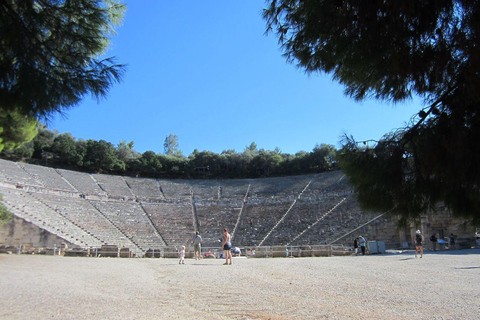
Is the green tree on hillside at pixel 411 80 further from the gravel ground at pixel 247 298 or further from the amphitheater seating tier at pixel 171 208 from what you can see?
the amphitheater seating tier at pixel 171 208

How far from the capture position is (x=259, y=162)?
51188 millimetres

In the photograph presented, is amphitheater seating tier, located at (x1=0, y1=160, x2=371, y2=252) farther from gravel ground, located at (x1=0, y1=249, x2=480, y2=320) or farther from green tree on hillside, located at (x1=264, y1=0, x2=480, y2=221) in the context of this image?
green tree on hillside, located at (x1=264, y1=0, x2=480, y2=221)

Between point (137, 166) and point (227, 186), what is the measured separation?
14.5 m

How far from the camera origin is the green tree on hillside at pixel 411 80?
246 cm

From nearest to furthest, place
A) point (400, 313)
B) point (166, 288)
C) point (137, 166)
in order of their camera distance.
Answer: point (400, 313), point (166, 288), point (137, 166)

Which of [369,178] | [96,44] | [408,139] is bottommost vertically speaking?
[369,178]

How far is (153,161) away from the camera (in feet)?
160

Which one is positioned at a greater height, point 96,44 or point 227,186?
point 227,186

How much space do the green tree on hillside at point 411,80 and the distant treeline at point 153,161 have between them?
3950cm

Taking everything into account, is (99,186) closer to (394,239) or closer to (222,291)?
(394,239)

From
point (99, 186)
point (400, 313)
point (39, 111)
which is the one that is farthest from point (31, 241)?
point (400, 313)

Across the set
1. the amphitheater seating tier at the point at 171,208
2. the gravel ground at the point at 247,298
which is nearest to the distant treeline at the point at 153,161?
the amphitheater seating tier at the point at 171,208

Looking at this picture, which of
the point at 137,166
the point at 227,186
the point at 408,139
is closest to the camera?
the point at 408,139

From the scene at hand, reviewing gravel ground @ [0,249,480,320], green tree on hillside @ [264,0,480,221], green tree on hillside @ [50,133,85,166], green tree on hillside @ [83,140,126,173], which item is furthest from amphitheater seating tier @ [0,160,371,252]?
green tree on hillside @ [264,0,480,221]
